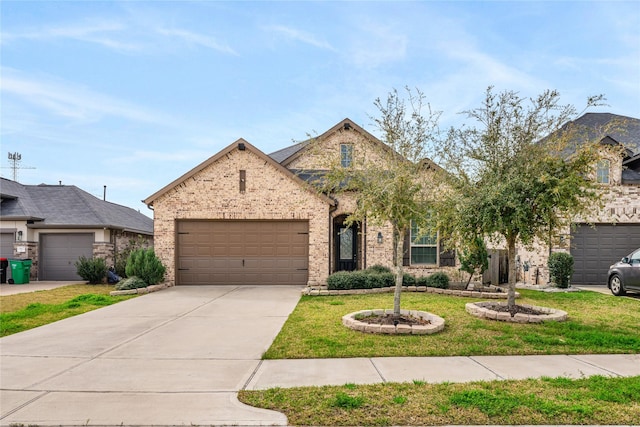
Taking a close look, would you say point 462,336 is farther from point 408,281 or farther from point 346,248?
point 346,248

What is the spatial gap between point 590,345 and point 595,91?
5005mm

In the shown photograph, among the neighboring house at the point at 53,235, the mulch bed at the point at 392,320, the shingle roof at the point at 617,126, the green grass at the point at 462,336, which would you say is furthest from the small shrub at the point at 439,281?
the neighboring house at the point at 53,235

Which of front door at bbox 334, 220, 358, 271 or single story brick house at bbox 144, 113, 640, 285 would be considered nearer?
single story brick house at bbox 144, 113, 640, 285

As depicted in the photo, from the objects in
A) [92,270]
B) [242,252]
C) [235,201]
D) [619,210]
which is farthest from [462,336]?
[92,270]

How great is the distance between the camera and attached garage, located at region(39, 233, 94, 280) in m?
17.6

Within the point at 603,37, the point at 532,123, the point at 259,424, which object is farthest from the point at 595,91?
the point at 259,424

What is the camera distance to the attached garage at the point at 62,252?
57.7 feet

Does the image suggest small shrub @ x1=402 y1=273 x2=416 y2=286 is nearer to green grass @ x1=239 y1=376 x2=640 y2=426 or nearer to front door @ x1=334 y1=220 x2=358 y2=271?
front door @ x1=334 y1=220 x2=358 y2=271

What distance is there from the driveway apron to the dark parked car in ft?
34.6

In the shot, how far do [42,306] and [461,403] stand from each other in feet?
35.7

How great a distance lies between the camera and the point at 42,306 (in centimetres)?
1042

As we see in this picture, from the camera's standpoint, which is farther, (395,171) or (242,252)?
(242,252)

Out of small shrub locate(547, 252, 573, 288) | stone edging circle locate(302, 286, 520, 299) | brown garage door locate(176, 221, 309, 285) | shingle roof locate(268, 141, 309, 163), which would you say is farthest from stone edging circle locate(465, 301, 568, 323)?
shingle roof locate(268, 141, 309, 163)

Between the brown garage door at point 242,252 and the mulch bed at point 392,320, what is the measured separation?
6601 mm
